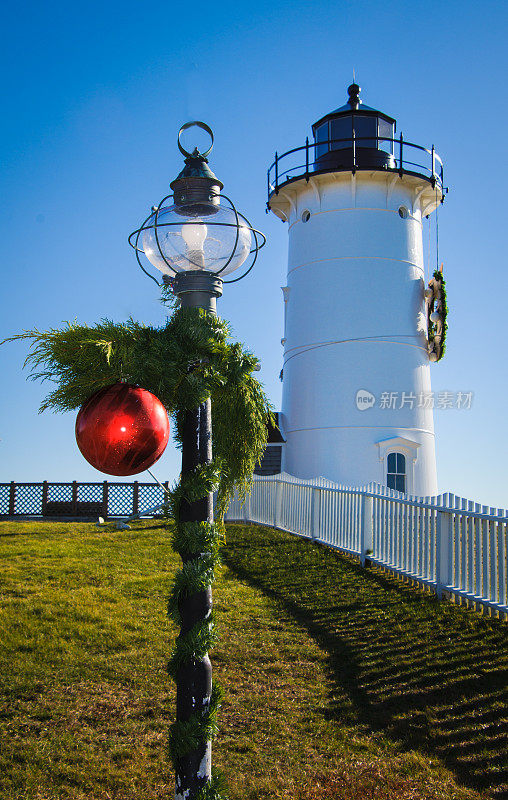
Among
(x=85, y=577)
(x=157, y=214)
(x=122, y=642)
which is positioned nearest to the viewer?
(x=157, y=214)

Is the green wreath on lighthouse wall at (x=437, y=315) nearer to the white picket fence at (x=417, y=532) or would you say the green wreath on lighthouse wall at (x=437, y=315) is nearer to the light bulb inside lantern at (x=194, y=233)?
the white picket fence at (x=417, y=532)

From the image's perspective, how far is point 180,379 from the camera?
382cm

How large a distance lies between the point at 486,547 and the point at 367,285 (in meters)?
11.2

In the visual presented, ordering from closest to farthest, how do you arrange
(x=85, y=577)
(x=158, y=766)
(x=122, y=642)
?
1. (x=158, y=766)
2. (x=122, y=642)
3. (x=85, y=577)

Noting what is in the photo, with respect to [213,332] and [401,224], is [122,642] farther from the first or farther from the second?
[401,224]

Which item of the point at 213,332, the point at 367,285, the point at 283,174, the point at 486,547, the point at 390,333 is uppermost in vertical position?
the point at 283,174

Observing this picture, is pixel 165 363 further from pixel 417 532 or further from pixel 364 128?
pixel 364 128

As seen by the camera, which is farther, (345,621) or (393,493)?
(393,493)

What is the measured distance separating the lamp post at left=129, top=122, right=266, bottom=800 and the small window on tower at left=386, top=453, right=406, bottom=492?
1489 cm

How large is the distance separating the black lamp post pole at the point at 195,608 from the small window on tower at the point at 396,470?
49.1 feet

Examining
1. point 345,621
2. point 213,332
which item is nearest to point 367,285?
point 345,621

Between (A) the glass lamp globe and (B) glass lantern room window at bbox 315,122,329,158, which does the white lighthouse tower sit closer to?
(B) glass lantern room window at bbox 315,122,329,158

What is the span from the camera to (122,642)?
7113mm

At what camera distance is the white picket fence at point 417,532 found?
27.4 feet
